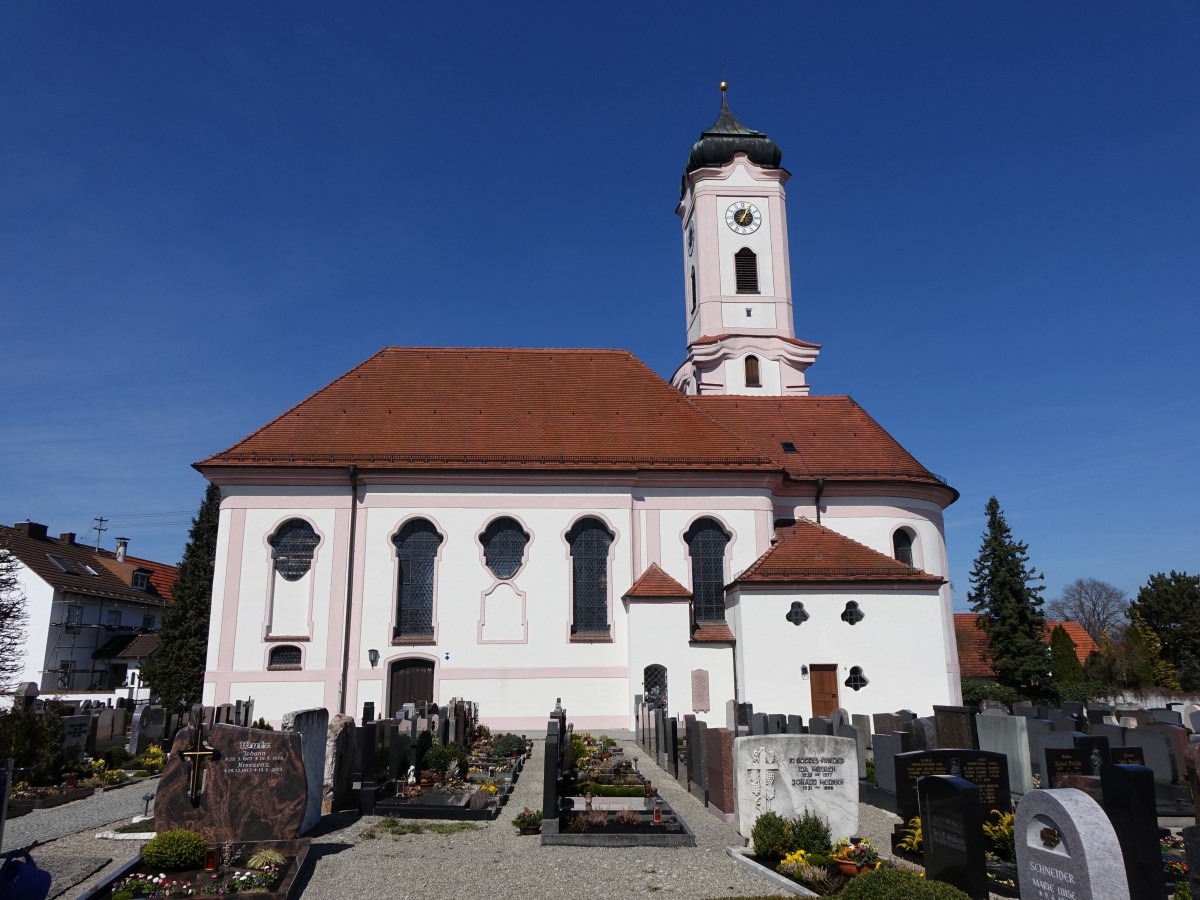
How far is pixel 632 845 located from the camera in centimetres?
1018

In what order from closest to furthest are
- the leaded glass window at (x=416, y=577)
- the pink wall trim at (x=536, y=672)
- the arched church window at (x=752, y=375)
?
1. the pink wall trim at (x=536, y=672)
2. the leaded glass window at (x=416, y=577)
3. the arched church window at (x=752, y=375)

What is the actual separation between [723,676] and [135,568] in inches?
1692

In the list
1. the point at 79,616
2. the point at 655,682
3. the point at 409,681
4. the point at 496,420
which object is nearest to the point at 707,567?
the point at 655,682

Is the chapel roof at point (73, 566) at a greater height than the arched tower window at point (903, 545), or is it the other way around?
the chapel roof at point (73, 566)

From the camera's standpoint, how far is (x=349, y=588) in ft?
75.6

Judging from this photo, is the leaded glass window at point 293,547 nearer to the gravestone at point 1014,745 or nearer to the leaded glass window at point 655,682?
the leaded glass window at point 655,682

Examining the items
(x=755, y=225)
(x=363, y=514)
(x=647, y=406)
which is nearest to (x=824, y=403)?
(x=647, y=406)

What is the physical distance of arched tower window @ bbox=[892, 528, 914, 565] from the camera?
2578 centimetres

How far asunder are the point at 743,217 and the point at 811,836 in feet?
94.1

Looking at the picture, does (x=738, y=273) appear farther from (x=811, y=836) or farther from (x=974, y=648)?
(x=811, y=836)

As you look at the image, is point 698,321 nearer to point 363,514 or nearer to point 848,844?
point 363,514

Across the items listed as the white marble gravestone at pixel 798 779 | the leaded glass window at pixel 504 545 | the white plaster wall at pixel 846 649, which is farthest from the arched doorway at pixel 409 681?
the white marble gravestone at pixel 798 779

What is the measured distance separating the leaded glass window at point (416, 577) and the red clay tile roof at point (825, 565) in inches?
325

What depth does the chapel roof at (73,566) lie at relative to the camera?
41.4 m
